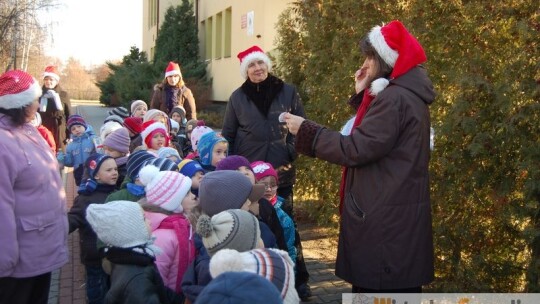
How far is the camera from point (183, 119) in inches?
317

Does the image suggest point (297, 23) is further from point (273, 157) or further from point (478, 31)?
point (478, 31)

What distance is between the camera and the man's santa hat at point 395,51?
292 centimetres

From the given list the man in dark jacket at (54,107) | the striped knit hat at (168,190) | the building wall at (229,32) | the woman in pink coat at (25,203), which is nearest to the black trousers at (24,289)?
the woman in pink coat at (25,203)

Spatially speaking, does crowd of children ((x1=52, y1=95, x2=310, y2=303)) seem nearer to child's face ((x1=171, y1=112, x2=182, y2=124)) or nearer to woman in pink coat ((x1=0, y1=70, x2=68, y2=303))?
woman in pink coat ((x1=0, y1=70, x2=68, y2=303))

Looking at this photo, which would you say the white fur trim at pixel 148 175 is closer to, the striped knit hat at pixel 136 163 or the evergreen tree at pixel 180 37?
the striped knit hat at pixel 136 163

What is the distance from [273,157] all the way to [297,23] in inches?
105

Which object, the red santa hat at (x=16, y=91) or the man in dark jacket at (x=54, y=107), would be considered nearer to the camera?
the red santa hat at (x=16, y=91)

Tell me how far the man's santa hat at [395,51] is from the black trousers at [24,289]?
84.6 inches

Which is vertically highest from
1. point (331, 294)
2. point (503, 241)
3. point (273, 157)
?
point (273, 157)

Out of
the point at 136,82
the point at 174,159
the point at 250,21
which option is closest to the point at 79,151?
the point at 174,159

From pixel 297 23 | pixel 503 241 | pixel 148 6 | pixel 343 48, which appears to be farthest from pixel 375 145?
pixel 148 6

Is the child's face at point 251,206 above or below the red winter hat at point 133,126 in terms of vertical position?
→ below

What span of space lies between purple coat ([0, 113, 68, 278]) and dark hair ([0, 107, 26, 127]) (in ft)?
0.08

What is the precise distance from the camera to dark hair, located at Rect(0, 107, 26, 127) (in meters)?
3.23
